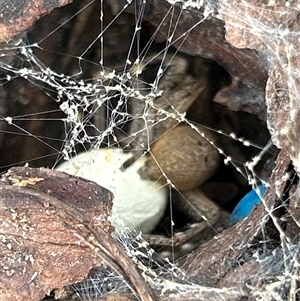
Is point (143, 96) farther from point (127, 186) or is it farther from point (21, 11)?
point (21, 11)

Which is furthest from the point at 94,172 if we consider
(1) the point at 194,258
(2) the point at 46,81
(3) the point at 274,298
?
(3) the point at 274,298

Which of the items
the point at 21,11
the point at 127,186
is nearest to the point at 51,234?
the point at 21,11

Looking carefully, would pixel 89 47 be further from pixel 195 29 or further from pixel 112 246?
pixel 112 246

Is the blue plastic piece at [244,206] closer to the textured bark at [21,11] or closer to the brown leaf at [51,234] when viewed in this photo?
the brown leaf at [51,234]

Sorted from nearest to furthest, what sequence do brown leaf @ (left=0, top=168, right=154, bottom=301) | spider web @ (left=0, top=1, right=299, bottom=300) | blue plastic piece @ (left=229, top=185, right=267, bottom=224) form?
1. brown leaf @ (left=0, top=168, right=154, bottom=301)
2. spider web @ (left=0, top=1, right=299, bottom=300)
3. blue plastic piece @ (left=229, top=185, right=267, bottom=224)

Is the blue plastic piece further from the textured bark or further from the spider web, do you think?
the textured bark

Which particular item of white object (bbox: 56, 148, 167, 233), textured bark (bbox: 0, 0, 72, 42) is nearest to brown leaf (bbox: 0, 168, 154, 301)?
textured bark (bbox: 0, 0, 72, 42)
